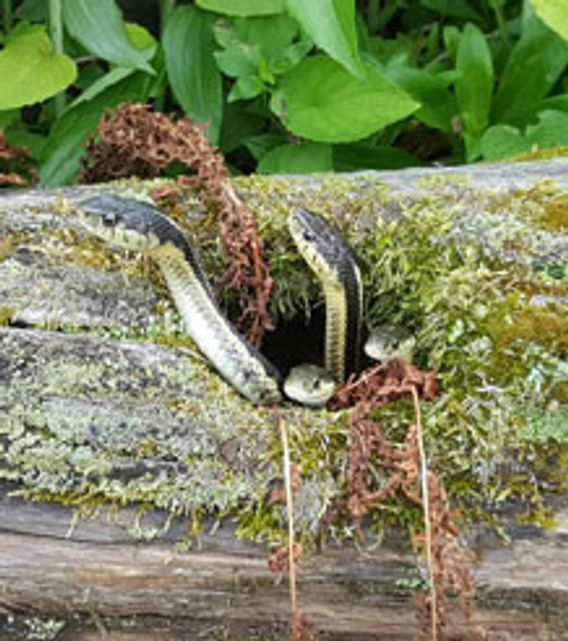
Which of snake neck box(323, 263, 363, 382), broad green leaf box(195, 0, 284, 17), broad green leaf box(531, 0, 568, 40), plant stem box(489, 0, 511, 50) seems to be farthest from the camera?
plant stem box(489, 0, 511, 50)

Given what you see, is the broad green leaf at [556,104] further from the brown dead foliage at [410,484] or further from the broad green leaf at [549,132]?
the brown dead foliage at [410,484]

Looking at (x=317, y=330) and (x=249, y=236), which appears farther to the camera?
(x=317, y=330)

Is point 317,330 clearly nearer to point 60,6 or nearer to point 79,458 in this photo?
point 79,458

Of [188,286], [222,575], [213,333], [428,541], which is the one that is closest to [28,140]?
[188,286]

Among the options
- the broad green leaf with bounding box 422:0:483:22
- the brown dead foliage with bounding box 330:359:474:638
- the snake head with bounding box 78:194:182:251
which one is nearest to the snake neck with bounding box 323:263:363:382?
the brown dead foliage with bounding box 330:359:474:638

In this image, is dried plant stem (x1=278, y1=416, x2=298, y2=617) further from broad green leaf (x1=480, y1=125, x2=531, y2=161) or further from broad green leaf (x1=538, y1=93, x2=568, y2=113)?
broad green leaf (x1=538, y1=93, x2=568, y2=113)

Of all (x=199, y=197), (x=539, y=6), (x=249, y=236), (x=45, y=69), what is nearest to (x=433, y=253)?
(x=249, y=236)

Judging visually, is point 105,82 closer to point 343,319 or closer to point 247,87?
point 247,87
